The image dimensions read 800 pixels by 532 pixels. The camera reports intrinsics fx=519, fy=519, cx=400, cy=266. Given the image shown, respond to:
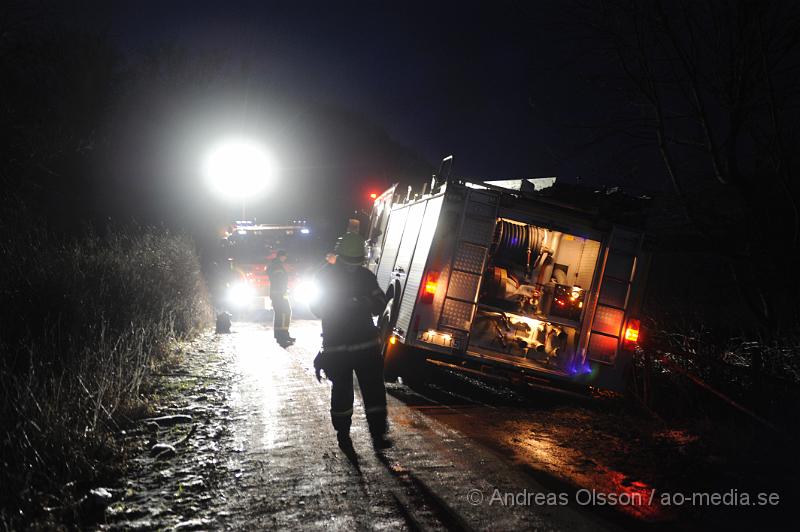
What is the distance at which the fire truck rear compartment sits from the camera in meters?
7.62

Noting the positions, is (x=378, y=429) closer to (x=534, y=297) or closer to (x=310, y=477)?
(x=310, y=477)

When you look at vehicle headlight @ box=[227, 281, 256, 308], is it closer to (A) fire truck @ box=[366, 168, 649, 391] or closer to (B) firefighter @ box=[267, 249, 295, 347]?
(B) firefighter @ box=[267, 249, 295, 347]

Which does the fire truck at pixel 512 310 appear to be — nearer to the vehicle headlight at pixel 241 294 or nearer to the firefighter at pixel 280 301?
the firefighter at pixel 280 301

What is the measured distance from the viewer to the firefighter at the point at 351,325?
5.17 meters

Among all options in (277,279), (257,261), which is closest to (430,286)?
(277,279)

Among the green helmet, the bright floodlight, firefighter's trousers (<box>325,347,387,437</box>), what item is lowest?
firefighter's trousers (<box>325,347,387,437</box>)

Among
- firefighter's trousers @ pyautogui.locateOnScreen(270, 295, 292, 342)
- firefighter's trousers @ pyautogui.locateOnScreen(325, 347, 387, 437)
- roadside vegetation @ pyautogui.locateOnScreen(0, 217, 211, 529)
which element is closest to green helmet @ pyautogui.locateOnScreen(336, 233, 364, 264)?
firefighter's trousers @ pyautogui.locateOnScreen(325, 347, 387, 437)

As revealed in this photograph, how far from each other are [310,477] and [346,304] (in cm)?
182

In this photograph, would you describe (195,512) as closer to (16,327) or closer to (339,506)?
(339,506)

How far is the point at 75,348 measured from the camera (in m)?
5.95

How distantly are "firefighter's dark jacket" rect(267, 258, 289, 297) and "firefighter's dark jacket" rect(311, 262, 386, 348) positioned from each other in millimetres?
5936

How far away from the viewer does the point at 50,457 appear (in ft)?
11.9

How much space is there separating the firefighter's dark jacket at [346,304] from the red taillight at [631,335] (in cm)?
377

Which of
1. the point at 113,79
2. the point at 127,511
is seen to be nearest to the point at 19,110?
the point at 113,79
